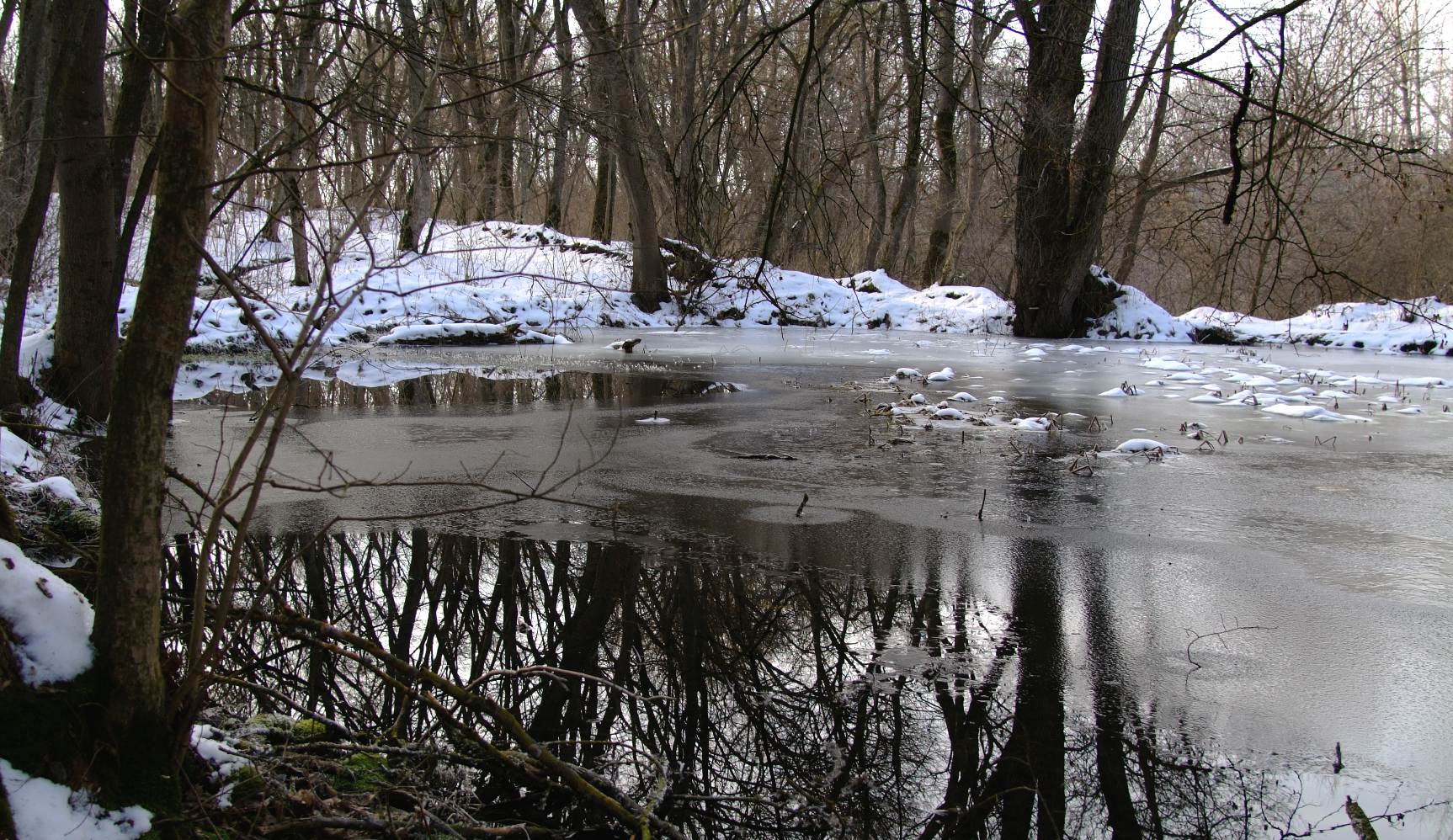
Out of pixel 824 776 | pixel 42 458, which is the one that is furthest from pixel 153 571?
pixel 42 458

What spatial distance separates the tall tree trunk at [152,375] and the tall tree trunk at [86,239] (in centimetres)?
549

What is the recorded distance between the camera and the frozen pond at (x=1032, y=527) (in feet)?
9.01

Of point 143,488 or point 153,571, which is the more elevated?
point 143,488

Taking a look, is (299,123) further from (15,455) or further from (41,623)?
(15,455)

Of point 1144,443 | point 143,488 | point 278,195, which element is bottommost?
point 1144,443

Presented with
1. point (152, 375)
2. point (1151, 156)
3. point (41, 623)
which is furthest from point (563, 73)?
point (1151, 156)

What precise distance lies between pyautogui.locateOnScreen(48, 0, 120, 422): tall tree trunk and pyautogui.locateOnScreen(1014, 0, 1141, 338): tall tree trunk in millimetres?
5519

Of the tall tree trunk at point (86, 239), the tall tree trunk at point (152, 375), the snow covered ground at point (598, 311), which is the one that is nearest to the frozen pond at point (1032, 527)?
the tall tree trunk at point (152, 375)

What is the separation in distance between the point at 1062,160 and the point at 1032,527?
1885 mm

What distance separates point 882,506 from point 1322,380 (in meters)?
8.74

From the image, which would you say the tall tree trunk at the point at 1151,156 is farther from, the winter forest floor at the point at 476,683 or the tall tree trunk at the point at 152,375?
the tall tree trunk at the point at 152,375

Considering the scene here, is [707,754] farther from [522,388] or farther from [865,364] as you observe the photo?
[865,364]

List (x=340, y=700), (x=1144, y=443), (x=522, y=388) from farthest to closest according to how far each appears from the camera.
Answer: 1. (x=522, y=388)
2. (x=1144, y=443)
3. (x=340, y=700)

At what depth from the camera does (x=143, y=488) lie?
174cm
